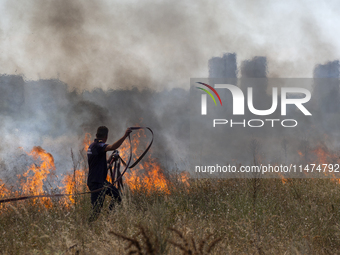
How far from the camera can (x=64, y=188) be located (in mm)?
6832

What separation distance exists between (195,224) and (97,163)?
2117mm

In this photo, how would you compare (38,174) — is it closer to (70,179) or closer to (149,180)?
(70,179)

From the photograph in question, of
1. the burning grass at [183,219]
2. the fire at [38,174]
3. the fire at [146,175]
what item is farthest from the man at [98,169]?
the fire at [38,174]

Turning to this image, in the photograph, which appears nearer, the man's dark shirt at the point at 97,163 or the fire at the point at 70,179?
the man's dark shirt at the point at 97,163

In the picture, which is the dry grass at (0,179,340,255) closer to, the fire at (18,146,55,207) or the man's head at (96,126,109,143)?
the fire at (18,146,55,207)

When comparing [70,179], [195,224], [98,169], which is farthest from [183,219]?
[70,179]

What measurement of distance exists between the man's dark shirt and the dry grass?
35cm

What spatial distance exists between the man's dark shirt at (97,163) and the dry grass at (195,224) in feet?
1.15

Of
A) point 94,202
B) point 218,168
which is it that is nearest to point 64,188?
point 94,202

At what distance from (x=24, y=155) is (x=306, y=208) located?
9.66m

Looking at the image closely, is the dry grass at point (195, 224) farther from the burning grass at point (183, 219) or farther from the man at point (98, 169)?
the man at point (98, 169)

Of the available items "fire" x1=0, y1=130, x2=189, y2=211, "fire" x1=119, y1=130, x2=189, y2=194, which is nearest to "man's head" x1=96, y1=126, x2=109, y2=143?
"fire" x1=0, y1=130, x2=189, y2=211

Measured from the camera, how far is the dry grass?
2924mm

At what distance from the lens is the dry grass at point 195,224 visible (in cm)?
292
